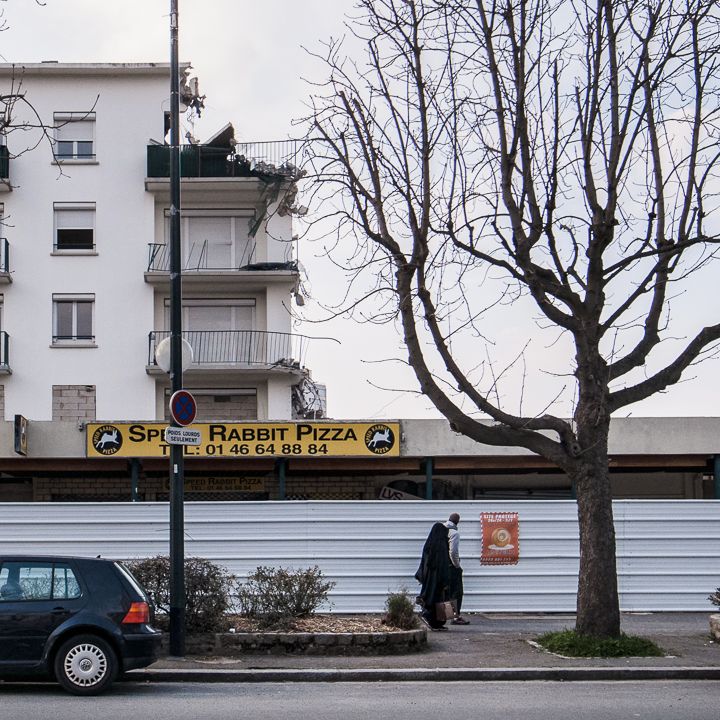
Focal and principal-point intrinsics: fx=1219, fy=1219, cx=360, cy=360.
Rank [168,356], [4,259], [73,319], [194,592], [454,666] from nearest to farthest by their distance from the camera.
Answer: [454,666], [194,592], [168,356], [4,259], [73,319]

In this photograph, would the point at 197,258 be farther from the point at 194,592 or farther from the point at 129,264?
the point at 194,592

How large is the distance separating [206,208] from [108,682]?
30.4 metres

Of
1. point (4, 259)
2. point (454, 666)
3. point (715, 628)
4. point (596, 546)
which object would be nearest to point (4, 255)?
point (4, 259)

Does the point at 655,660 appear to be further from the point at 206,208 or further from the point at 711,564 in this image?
the point at 206,208

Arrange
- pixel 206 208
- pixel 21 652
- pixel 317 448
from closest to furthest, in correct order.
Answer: pixel 21 652 → pixel 317 448 → pixel 206 208

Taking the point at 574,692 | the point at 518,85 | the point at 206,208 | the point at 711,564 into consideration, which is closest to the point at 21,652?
the point at 574,692

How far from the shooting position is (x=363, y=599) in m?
19.5

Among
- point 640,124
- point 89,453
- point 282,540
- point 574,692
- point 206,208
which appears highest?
point 206,208

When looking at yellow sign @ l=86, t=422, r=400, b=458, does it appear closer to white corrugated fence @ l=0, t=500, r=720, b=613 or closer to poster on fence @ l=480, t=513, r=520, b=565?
white corrugated fence @ l=0, t=500, r=720, b=613

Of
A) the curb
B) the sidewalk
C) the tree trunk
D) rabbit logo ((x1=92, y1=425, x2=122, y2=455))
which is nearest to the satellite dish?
the sidewalk

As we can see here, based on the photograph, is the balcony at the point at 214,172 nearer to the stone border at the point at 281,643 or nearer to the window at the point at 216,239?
the window at the point at 216,239

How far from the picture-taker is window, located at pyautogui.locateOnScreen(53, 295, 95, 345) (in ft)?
129

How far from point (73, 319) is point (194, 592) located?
2660 cm

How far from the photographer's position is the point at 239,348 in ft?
130
